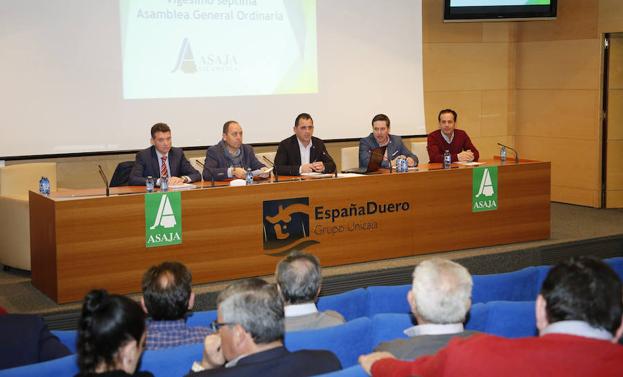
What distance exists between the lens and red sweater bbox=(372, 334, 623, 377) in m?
2.08

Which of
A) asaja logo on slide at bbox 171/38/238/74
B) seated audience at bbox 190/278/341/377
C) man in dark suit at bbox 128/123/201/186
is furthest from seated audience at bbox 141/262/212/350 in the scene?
asaja logo on slide at bbox 171/38/238/74

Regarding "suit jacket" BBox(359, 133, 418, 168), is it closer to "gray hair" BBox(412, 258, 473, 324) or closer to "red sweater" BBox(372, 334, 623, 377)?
"gray hair" BBox(412, 258, 473, 324)

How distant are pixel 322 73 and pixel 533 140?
296 cm

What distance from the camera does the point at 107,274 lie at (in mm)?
5387

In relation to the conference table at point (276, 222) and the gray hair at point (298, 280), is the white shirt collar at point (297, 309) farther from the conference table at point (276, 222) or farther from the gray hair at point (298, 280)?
the conference table at point (276, 222)

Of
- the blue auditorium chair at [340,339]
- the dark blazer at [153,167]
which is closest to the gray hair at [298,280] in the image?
the blue auditorium chair at [340,339]

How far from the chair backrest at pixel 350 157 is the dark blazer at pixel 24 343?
15.3 feet

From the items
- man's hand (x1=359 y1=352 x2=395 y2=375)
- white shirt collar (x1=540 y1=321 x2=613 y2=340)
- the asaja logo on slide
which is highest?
the asaja logo on slide

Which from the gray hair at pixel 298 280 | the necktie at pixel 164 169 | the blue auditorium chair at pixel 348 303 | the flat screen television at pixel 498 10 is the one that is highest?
the flat screen television at pixel 498 10

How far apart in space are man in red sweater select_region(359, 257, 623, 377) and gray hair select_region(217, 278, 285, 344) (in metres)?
0.35

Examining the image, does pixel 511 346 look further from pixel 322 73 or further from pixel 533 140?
pixel 533 140

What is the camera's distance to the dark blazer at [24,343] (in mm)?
3031

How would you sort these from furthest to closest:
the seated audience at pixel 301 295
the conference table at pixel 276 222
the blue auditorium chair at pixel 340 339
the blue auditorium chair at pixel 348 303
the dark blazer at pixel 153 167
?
the dark blazer at pixel 153 167 → the conference table at pixel 276 222 → the blue auditorium chair at pixel 348 303 → the seated audience at pixel 301 295 → the blue auditorium chair at pixel 340 339

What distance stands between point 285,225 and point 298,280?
252 centimetres
